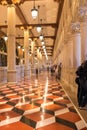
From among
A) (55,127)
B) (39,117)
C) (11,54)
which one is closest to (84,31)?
(39,117)

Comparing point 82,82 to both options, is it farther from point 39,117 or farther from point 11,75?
point 11,75

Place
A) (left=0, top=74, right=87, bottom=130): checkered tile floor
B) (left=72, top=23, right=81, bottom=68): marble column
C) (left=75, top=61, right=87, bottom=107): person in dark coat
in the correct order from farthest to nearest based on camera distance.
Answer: (left=72, top=23, right=81, bottom=68): marble column
(left=75, top=61, right=87, bottom=107): person in dark coat
(left=0, top=74, right=87, bottom=130): checkered tile floor

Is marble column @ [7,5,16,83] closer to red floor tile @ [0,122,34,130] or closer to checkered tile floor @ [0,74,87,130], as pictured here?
checkered tile floor @ [0,74,87,130]

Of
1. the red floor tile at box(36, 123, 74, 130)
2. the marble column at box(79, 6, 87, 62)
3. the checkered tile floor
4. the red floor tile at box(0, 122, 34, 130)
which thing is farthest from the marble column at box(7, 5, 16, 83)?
the red floor tile at box(36, 123, 74, 130)

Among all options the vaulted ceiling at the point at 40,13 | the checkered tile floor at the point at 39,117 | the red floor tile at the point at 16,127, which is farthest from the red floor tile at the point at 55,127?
the vaulted ceiling at the point at 40,13

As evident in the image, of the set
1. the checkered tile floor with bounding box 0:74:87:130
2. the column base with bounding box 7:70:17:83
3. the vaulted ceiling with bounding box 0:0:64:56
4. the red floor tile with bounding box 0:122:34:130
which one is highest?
the vaulted ceiling with bounding box 0:0:64:56

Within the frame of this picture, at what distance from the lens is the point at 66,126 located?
3.78m

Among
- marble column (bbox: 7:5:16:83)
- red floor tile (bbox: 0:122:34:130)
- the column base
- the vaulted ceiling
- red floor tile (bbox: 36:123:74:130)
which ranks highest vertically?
the vaulted ceiling

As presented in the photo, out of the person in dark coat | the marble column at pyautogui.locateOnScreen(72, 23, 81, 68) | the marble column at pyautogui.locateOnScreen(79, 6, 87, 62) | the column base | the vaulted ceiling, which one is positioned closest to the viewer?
the person in dark coat

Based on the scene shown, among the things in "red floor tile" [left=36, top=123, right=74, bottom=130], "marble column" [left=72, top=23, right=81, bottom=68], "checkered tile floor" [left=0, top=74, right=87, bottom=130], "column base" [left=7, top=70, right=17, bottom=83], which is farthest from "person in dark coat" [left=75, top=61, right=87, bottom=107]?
Result: "column base" [left=7, top=70, right=17, bottom=83]

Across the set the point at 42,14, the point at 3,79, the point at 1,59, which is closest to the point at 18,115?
the point at 3,79

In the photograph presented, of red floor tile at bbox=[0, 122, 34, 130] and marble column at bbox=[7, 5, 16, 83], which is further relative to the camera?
marble column at bbox=[7, 5, 16, 83]

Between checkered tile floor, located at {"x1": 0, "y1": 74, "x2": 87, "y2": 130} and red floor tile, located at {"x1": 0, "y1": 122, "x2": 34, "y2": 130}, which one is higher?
checkered tile floor, located at {"x1": 0, "y1": 74, "x2": 87, "y2": 130}

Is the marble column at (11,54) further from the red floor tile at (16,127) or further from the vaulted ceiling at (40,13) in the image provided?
the red floor tile at (16,127)
